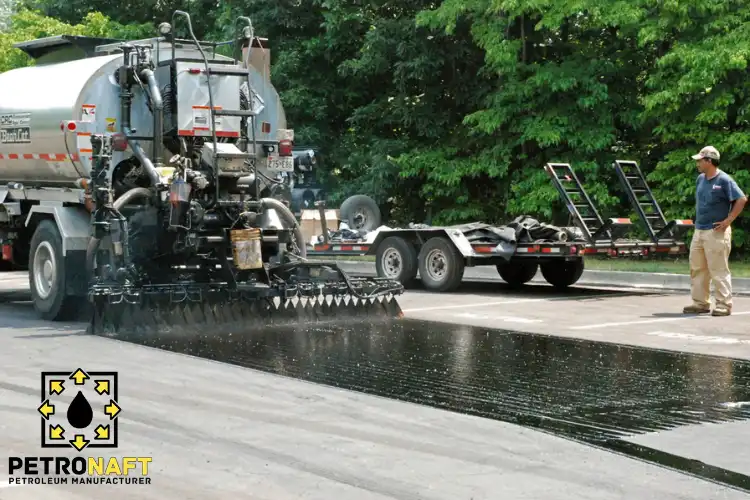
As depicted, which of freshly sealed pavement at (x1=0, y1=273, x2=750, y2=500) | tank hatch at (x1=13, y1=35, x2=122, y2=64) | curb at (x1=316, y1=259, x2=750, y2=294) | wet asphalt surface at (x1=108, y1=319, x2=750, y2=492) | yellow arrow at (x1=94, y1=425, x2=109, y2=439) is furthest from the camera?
curb at (x1=316, y1=259, x2=750, y2=294)

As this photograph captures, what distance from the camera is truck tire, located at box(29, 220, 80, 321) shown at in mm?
13164

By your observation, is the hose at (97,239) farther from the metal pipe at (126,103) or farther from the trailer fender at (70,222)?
the metal pipe at (126,103)

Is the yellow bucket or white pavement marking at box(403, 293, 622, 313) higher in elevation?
the yellow bucket

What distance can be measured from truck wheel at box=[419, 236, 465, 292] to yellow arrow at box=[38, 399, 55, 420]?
33.5 feet

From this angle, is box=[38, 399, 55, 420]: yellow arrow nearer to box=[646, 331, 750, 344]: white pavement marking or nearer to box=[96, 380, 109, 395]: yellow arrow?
box=[96, 380, 109, 395]: yellow arrow

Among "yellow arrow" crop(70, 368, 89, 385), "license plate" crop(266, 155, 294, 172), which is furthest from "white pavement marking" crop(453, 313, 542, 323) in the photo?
"yellow arrow" crop(70, 368, 89, 385)

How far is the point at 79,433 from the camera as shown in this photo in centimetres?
702

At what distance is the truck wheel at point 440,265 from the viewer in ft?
57.2

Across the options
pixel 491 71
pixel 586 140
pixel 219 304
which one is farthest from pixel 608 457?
pixel 491 71

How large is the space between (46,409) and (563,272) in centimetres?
1183

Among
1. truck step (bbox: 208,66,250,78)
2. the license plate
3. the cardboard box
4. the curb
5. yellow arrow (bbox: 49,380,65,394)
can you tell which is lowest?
yellow arrow (bbox: 49,380,65,394)

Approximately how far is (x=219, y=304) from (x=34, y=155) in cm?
333

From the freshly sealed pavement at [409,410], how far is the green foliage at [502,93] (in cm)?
1103

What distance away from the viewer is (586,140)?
24891 millimetres
